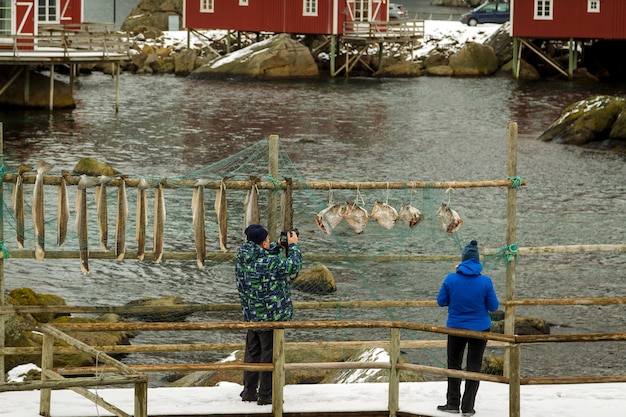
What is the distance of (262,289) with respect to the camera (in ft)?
35.2

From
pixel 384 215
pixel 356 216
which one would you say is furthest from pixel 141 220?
pixel 384 215

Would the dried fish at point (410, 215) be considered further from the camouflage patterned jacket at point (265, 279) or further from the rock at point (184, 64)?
the rock at point (184, 64)

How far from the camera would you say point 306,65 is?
60.1 metres

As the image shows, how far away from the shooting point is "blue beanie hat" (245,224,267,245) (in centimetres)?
1059

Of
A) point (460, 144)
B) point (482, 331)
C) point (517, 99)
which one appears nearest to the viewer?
point (482, 331)

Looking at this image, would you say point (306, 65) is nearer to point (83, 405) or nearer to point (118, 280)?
point (118, 280)

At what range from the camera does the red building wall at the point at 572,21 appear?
189ft

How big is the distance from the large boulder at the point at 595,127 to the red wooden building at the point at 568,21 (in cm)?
1871

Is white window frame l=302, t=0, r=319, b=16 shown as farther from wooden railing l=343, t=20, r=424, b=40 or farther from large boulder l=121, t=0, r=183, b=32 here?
large boulder l=121, t=0, r=183, b=32

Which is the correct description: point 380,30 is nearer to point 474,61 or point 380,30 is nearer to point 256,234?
point 474,61

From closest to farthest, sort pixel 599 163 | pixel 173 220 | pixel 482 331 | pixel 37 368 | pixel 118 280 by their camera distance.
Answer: pixel 482 331 < pixel 37 368 < pixel 118 280 < pixel 173 220 < pixel 599 163

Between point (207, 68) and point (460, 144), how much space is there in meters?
23.5

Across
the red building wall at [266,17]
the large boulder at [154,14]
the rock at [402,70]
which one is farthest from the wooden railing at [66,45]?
the large boulder at [154,14]

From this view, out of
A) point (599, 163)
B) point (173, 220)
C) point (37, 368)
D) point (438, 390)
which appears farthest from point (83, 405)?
point (599, 163)
